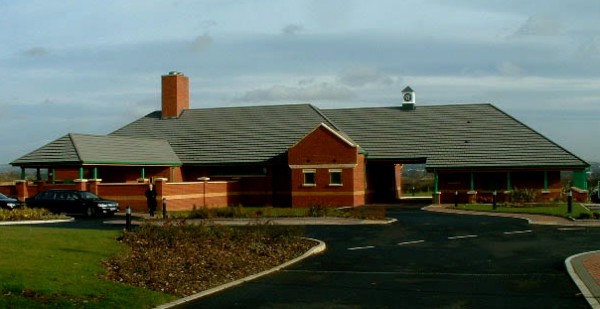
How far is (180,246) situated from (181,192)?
87.6 feet

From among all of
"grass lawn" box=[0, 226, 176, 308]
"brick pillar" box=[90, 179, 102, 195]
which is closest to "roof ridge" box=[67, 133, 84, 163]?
"brick pillar" box=[90, 179, 102, 195]

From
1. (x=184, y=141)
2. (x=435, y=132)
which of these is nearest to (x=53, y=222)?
(x=184, y=141)

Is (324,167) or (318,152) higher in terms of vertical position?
(318,152)

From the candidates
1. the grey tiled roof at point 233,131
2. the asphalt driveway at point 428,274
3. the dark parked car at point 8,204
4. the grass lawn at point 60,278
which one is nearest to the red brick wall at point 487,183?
the grey tiled roof at point 233,131

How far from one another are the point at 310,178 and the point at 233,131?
8.97 m

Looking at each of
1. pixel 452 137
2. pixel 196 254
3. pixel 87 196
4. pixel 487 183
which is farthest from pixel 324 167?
pixel 196 254

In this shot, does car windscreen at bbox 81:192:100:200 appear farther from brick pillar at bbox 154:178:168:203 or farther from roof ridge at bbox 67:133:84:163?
roof ridge at bbox 67:133:84:163

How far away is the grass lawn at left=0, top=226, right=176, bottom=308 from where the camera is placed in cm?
Result: 1110

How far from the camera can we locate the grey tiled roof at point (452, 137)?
48875 millimetres

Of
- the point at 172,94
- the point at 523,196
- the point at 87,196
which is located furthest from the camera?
the point at 172,94

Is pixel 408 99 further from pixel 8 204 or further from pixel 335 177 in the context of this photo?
pixel 8 204

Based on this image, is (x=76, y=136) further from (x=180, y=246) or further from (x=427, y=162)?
(x=180, y=246)

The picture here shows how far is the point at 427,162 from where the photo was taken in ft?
165

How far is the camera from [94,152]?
148ft
